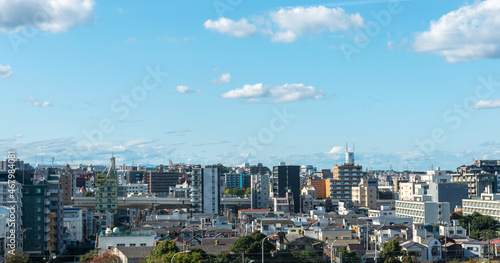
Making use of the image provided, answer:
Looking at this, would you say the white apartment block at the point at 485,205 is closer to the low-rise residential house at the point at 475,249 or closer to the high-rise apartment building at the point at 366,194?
the high-rise apartment building at the point at 366,194

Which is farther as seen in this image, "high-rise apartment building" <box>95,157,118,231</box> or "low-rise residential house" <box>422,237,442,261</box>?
"high-rise apartment building" <box>95,157,118,231</box>

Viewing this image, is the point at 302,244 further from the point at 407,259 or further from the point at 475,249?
the point at 475,249

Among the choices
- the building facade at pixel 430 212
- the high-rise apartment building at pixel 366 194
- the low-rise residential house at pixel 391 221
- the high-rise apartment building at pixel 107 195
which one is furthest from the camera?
the high-rise apartment building at pixel 366 194

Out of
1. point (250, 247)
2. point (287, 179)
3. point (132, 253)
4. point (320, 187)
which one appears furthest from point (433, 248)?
point (320, 187)

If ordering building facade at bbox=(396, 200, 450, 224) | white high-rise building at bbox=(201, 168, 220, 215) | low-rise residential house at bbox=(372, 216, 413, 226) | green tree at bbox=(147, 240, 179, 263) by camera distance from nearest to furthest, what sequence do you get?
1. green tree at bbox=(147, 240, 179, 263)
2. low-rise residential house at bbox=(372, 216, 413, 226)
3. building facade at bbox=(396, 200, 450, 224)
4. white high-rise building at bbox=(201, 168, 220, 215)

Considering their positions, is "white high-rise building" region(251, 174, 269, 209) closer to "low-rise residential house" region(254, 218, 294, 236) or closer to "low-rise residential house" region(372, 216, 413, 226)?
"low-rise residential house" region(372, 216, 413, 226)

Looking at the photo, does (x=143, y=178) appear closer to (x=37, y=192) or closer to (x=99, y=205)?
(x=99, y=205)

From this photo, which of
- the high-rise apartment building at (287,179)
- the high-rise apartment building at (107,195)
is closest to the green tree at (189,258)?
the high-rise apartment building at (107,195)

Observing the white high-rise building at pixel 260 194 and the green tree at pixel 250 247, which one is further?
the white high-rise building at pixel 260 194

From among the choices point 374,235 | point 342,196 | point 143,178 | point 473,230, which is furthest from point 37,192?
point 143,178

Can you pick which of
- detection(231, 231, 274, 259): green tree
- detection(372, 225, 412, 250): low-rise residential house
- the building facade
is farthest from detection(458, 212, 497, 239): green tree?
detection(231, 231, 274, 259): green tree

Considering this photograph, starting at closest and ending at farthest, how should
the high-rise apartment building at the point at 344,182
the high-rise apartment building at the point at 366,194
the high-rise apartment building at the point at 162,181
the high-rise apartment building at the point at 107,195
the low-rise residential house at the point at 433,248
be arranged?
the low-rise residential house at the point at 433,248 → the high-rise apartment building at the point at 107,195 → the high-rise apartment building at the point at 366,194 → the high-rise apartment building at the point at 344,182 → the high-rise apartment building at the point at 162,181

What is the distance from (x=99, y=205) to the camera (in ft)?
158

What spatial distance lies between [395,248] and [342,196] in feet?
119
